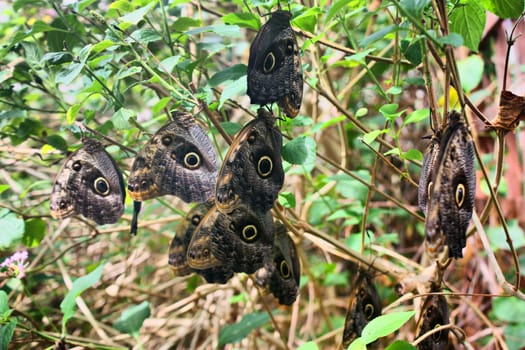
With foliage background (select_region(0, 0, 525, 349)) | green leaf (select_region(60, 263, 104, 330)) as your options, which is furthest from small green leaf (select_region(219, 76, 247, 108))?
green leaf (select_region(60, 263, 104, 330))

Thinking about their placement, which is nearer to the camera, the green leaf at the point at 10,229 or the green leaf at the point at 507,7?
the green leaf at the point at 507,7

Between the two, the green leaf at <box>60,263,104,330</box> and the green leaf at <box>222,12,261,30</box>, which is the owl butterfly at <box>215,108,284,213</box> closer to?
the green leaf at <box>222,12,261,30</box>

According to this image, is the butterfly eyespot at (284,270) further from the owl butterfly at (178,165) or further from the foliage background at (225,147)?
the owl butterfly at (178,165)

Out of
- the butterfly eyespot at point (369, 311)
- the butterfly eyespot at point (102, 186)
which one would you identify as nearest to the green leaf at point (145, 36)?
the butterfly eyespot at point (102, 186)

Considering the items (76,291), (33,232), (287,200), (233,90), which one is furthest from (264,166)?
(33,232)

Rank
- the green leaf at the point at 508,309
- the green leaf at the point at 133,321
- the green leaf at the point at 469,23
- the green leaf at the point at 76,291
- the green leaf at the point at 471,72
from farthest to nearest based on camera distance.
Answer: the green leaf at the point at 508,309 < the green leaf at the point at 471,72 < the green leaf at the point at 133,321 < the green leaf at the point at 76,291 < the green leaf at the point at 469,23

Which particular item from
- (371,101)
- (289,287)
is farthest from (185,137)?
(371,101)
